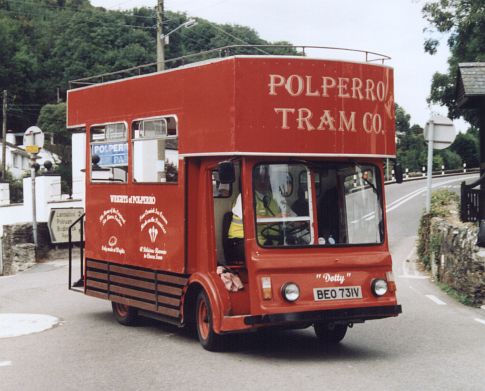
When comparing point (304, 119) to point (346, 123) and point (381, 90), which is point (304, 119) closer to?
point (346, 123)

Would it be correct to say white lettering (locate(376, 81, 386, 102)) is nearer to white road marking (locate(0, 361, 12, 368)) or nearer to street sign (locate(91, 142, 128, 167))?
street sign (locate(91, 142, 128, 167))

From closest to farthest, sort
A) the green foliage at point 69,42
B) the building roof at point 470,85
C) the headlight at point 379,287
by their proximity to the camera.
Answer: the headlight at point 379,287 → the building roof at point 470,85 → the green foliage at point 69,42

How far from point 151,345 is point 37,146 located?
51.5 ft

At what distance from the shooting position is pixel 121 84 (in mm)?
13016

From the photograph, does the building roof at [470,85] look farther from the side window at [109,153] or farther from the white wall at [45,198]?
the side window at [109,153]

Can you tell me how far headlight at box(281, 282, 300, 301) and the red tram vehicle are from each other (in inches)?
0.4

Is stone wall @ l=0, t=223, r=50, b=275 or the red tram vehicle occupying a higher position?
the red tram vehicle

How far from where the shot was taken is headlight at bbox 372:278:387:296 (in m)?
10.4

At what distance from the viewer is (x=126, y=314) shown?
13.3 m

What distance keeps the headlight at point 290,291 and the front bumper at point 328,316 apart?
17cm

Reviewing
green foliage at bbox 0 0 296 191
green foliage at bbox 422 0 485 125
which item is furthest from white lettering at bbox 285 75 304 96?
green foliage at bbox 0 0 296 191

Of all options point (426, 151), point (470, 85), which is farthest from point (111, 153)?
point (426, 151)

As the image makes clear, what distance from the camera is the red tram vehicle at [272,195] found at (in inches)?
400

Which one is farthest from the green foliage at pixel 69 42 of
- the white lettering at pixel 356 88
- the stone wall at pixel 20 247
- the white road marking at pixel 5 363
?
the white road marking at pixel 5 363
